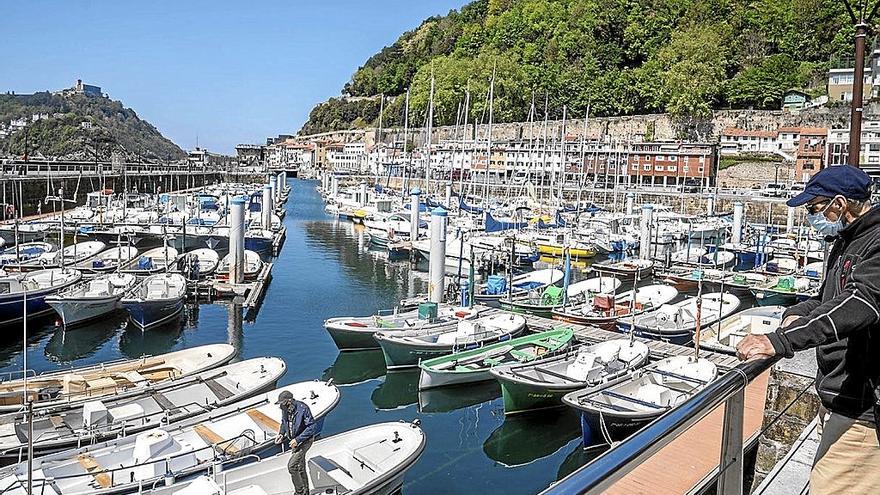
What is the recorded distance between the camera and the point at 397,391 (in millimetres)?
17750

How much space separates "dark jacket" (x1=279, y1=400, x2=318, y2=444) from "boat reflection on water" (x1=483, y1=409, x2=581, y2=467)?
208 inches

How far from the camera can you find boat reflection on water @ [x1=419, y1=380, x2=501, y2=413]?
16625mm

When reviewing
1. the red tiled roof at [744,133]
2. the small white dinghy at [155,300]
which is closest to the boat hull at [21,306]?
the small white dinghy at [155,300]

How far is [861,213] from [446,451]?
12.5m

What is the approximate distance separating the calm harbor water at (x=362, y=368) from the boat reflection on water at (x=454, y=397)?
24 mm

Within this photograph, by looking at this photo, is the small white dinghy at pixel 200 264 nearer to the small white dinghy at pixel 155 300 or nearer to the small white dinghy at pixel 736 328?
the small white dinghy at pixel 155 300

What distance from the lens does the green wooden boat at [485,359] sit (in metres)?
16.8

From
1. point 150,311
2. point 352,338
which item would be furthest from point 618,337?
point 150,311

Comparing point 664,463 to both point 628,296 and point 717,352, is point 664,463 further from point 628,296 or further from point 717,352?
point 628,296

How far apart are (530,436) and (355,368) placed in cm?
600

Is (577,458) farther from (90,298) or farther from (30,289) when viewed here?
(30,289)

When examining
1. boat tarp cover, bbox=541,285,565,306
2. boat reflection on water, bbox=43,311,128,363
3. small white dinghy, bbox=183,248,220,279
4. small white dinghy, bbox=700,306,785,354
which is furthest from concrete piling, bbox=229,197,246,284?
small white dinghy, bbox=700,306,785,354

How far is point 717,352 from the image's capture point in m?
18.3

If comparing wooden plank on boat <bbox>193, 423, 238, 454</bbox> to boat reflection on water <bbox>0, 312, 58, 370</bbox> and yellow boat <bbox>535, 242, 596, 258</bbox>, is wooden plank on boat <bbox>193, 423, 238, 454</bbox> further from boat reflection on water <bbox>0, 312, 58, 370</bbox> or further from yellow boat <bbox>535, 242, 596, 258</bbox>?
yellow boat <bbox>535, 242, 596, 258</bbox>
